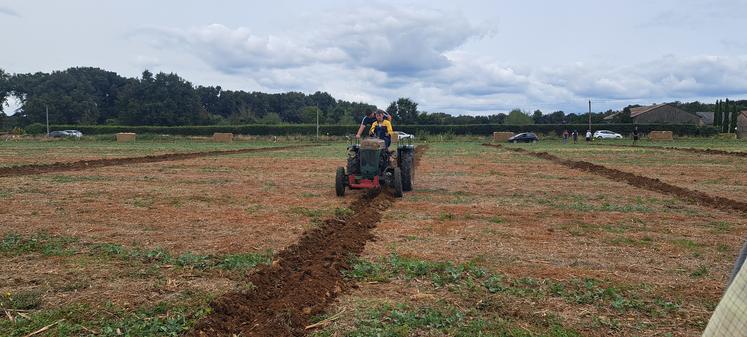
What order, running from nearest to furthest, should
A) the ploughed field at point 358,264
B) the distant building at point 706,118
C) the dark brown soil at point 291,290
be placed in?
1. the dark brown soil at point 291,290
2. the ploughed field at point 358,264
3. the distant building at point 706,118

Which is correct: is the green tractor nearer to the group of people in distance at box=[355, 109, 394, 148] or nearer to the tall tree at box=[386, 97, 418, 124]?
the group of people in distance at box=[355, 109, 394, 148]

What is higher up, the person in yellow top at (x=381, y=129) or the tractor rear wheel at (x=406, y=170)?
the person in yellow top at (x=381, y=129)

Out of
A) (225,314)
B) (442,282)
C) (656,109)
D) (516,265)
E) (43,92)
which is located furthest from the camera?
(43,92)

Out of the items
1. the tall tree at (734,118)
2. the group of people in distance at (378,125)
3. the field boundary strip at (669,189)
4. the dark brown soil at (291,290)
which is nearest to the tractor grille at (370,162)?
the group of people in distance at (378,125)

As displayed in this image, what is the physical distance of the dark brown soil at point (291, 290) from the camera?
4.40 metres

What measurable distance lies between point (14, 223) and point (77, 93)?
115 m

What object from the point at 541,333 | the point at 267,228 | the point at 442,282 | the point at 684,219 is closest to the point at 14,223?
the point at 267,228

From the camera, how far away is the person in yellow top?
529 inches

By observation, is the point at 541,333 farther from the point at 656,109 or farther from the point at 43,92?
the point at 43,92

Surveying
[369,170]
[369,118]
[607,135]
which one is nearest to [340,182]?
[369,170]

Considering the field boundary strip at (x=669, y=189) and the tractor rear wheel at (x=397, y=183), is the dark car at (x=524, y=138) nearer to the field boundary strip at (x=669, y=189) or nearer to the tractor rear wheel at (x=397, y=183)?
the field boundary strip at (x=669, y=189)

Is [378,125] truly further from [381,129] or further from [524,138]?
[524,138]

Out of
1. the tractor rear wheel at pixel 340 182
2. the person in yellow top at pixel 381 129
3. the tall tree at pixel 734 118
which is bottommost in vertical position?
the tractor rear wheel at pixel 340 182

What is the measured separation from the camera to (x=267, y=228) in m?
8.52
